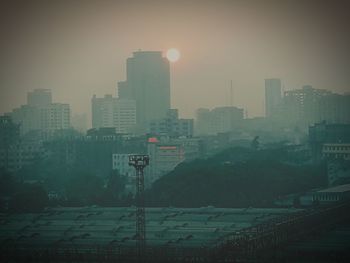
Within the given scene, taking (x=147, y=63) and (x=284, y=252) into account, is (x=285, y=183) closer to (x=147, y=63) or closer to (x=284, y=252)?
(x=284, y=252)

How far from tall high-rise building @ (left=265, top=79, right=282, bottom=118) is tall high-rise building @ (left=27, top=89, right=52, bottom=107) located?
21.7 ft

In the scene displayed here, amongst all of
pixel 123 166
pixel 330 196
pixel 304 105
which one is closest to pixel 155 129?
pixel 123 166

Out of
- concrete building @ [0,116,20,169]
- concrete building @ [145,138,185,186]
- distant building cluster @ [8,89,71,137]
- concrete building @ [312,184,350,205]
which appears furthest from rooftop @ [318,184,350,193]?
distant building cluster @ [8,89,71,137]

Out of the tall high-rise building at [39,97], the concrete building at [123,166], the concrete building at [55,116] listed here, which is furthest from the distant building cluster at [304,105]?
the concrete building at [123,166]

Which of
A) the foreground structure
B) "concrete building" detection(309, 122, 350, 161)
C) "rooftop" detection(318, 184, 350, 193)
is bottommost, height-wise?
the foreground structure

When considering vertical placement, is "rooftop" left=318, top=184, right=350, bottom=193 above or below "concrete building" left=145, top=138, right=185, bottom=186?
below

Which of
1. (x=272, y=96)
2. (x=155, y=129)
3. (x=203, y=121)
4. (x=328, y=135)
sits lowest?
(x=328, y=135)

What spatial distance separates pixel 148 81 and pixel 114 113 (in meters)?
2.70

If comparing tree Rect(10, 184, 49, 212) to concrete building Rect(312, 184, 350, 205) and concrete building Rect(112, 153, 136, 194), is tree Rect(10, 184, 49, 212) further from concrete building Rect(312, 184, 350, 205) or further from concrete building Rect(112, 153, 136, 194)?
concrete building Rect(112, 153, 136, 194)

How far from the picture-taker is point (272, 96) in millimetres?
31250

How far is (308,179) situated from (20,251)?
22.9 ft

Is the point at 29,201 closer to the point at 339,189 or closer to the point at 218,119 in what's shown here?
the point at 339,189

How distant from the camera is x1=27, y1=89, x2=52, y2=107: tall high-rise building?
3005cm

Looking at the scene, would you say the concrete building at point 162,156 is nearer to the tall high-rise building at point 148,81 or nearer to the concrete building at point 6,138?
the concrete building at point 6,138
